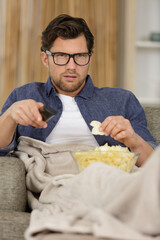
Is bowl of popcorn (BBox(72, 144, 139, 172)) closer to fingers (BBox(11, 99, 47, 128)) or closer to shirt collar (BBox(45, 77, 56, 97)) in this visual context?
fingers (BBox(11, 99, 47, 128))

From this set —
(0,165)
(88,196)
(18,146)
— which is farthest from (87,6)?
(88,196)

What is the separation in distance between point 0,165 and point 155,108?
926 mm

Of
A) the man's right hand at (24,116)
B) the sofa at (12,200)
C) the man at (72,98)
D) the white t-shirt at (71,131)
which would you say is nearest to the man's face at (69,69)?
the man at (72,98)

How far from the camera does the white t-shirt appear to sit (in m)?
1.95

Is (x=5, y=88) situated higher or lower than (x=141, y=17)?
lower

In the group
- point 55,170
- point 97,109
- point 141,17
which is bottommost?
point 55,170

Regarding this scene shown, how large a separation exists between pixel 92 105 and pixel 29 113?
1.79ft

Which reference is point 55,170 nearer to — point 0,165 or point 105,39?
point 0,165

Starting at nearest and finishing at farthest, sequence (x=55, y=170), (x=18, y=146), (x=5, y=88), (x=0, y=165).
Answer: (x=0, y=165) → (x=55, y=170) → (x=18, y=146) → (x=5, y=88)

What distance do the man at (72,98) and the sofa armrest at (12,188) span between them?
1.06 ft

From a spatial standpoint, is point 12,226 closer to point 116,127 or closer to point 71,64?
point 116,127

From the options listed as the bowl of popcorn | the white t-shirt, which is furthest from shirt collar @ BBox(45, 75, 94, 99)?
the bowl of popcorn

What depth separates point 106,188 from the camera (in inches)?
41.3

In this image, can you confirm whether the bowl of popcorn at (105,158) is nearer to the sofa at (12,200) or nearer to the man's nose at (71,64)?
the sofa at (12,200)
